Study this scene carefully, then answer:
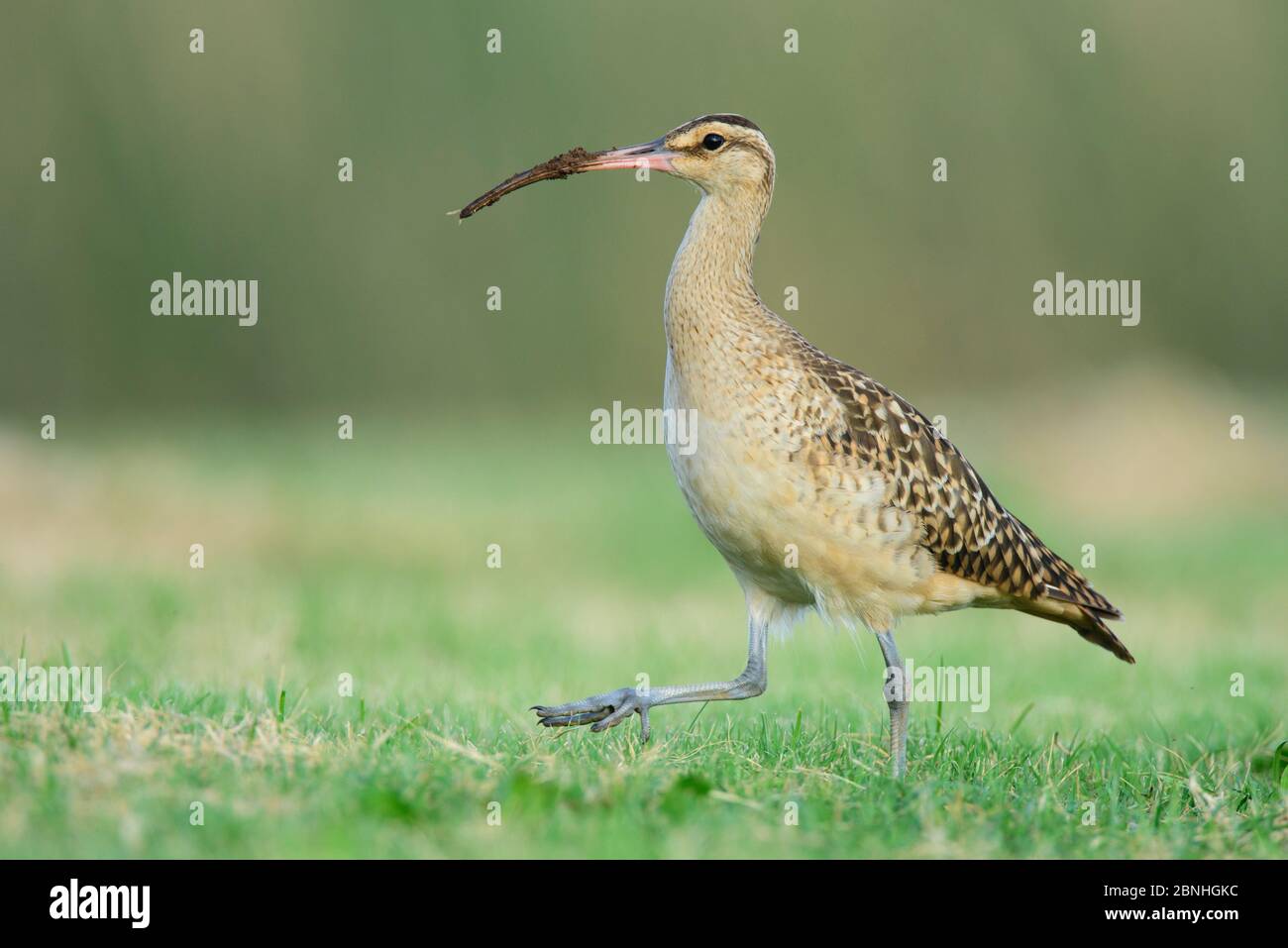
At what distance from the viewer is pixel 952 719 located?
8508 mm

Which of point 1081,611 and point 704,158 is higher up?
point 704,158

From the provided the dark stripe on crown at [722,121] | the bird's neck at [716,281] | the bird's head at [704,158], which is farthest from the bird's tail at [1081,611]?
the dark stripe on crown at [722,121]

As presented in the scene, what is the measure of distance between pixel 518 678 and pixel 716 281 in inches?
113

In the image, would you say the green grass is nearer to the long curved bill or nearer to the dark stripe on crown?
the long curved bill

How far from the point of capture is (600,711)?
6.52 m

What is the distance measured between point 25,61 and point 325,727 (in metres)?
16.7

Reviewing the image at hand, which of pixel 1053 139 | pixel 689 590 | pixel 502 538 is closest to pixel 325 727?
pixel 689 590

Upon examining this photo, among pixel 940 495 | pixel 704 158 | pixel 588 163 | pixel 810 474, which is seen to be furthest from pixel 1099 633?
pixel 588 163

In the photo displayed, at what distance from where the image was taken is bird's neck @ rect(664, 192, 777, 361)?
22.2ft

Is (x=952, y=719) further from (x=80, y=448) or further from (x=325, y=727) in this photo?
(x=80, y=448)

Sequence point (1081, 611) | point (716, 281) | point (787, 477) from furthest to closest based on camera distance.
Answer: point (1081, 611) → point (716, 281) → point (787, 477)

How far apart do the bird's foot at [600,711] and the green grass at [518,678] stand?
8cm

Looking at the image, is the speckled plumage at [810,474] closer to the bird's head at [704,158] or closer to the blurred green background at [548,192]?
the bird's head at [704,158]

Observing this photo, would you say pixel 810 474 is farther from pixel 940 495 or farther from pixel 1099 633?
pixel 1099 633
